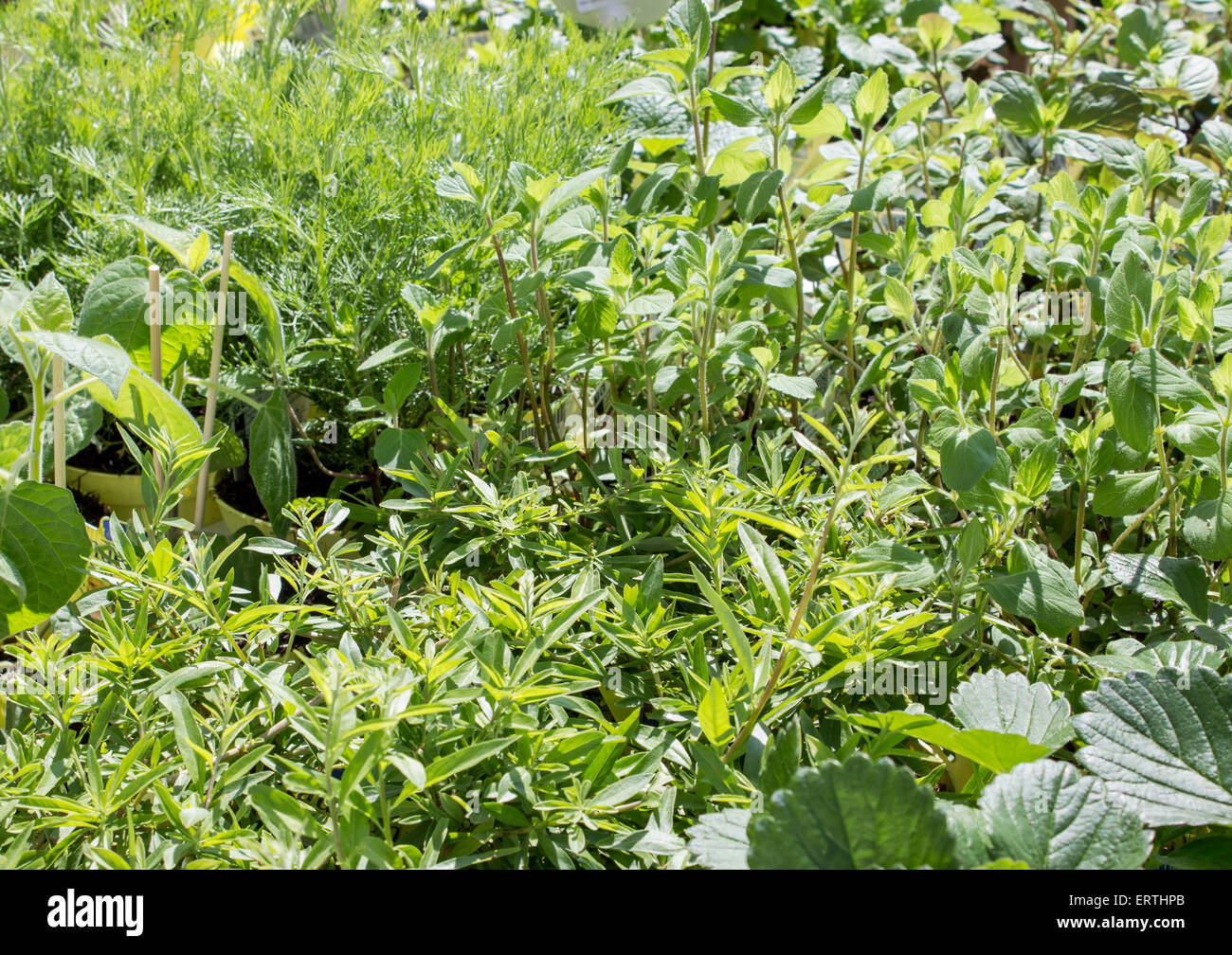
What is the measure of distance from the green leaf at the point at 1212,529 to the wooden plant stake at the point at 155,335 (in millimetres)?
755

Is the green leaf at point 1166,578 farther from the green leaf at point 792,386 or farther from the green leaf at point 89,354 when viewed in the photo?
the green leaf at point 89,354

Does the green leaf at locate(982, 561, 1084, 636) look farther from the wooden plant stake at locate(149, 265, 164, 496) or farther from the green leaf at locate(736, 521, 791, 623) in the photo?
the wooden plant stake at locate(149, 265, 164, 496)

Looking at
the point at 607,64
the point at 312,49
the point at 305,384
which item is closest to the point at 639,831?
the point at 305,384

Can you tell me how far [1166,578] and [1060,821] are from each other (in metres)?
0.31

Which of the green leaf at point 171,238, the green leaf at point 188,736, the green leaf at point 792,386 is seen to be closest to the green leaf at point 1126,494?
the green leaf at point 792,386

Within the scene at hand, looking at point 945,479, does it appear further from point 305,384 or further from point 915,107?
point 305,384

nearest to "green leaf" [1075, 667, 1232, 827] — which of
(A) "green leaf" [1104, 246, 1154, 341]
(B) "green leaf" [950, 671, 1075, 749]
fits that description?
(B) "green leaf" [950, 671, 1075, 749]

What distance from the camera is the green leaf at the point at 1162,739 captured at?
1.72ft

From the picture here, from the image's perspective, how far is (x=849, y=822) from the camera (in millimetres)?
436

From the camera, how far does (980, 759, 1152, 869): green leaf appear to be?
0.45m

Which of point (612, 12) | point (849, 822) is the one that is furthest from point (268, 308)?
point (612, 12)

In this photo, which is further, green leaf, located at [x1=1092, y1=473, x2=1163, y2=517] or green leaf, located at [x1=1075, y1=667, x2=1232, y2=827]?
green leaf, located at [x1=1092, y1=473, x2=1163, y2=517]

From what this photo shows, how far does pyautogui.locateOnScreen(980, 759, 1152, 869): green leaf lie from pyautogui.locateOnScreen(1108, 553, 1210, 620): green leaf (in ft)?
0.85

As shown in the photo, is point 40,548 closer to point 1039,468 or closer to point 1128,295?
point 1039,468
